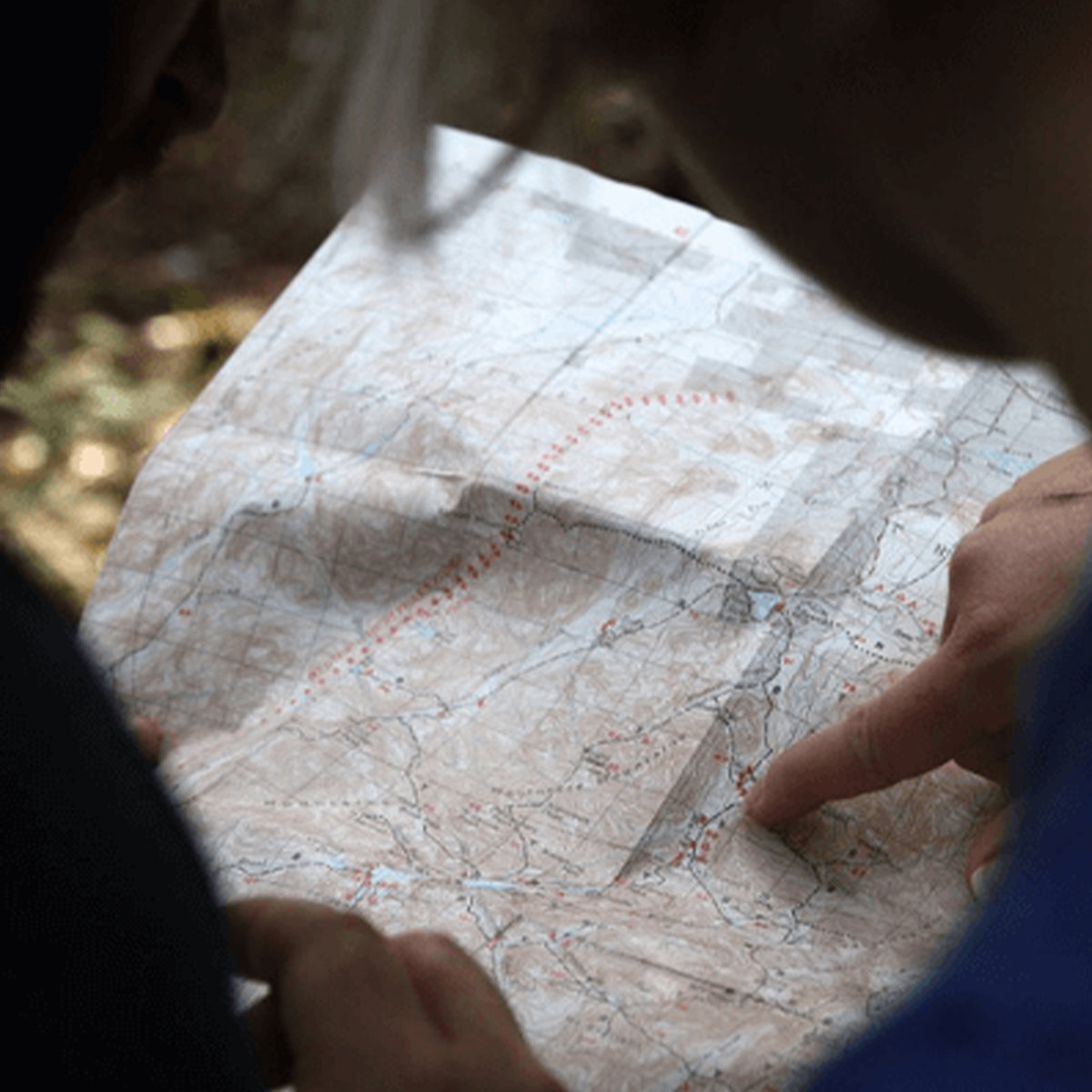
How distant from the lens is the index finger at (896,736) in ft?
2.56

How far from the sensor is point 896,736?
790 mm

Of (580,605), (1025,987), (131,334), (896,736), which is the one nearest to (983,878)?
(896,736)

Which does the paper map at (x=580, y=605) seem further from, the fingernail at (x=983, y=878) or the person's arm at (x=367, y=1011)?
the person's arm at (x=367, y=1011)

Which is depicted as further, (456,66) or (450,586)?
(450,586)

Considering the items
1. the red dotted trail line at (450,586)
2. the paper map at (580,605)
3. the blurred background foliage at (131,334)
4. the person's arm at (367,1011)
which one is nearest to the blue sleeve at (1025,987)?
the person's arm at (367,1011)

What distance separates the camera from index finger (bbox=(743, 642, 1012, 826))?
0.78 metres

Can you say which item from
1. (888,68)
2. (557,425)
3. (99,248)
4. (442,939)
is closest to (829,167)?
(888,68)

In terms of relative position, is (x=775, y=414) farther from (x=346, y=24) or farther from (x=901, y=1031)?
(x=901, y=1031)

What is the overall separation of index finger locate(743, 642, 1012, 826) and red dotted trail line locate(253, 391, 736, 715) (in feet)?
0.72

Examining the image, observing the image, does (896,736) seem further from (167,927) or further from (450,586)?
(167,927)

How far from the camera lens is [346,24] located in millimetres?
461

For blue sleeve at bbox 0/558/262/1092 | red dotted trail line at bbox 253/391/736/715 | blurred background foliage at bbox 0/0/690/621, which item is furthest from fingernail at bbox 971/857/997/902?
blurred background foliage at bbox 0/0/690/621

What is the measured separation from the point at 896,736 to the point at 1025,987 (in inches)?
17.6

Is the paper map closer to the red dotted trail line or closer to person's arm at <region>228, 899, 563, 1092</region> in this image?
the red dotted trail line
